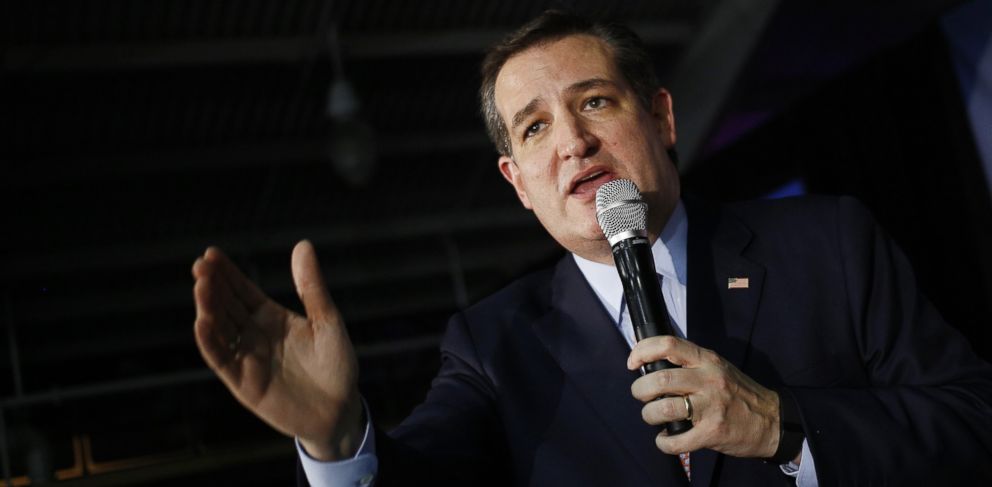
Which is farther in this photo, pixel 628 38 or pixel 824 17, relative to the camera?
pixel 824 17

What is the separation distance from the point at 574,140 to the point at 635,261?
1.36 feet

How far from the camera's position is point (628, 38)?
1.95m

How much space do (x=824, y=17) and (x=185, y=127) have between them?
13.8ft

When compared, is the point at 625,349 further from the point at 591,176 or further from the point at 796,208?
the point at 796,208

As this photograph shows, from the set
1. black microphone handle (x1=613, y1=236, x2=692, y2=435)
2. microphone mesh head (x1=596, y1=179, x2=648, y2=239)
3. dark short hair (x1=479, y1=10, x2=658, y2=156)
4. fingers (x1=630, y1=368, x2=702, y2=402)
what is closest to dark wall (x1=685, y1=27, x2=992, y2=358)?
dark short hair (x1=479, y1=10, x2=658, y2=156)

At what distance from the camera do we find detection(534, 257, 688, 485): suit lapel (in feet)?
5.18

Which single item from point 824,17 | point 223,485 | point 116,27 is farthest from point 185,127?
point 824,17

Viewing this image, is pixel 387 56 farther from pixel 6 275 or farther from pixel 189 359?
pixel 6 275

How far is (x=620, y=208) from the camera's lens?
1.49 meters

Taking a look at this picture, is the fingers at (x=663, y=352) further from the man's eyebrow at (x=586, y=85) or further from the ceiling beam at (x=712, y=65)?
the ceiling beam at (x=712, y=65)

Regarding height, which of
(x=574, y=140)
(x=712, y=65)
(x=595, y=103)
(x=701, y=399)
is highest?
(x=712, y=65)

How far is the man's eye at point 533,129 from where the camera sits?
1.84m

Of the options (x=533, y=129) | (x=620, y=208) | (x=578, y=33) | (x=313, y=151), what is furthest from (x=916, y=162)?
(x=313, y=151)

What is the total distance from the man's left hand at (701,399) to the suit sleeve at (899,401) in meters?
0.12
